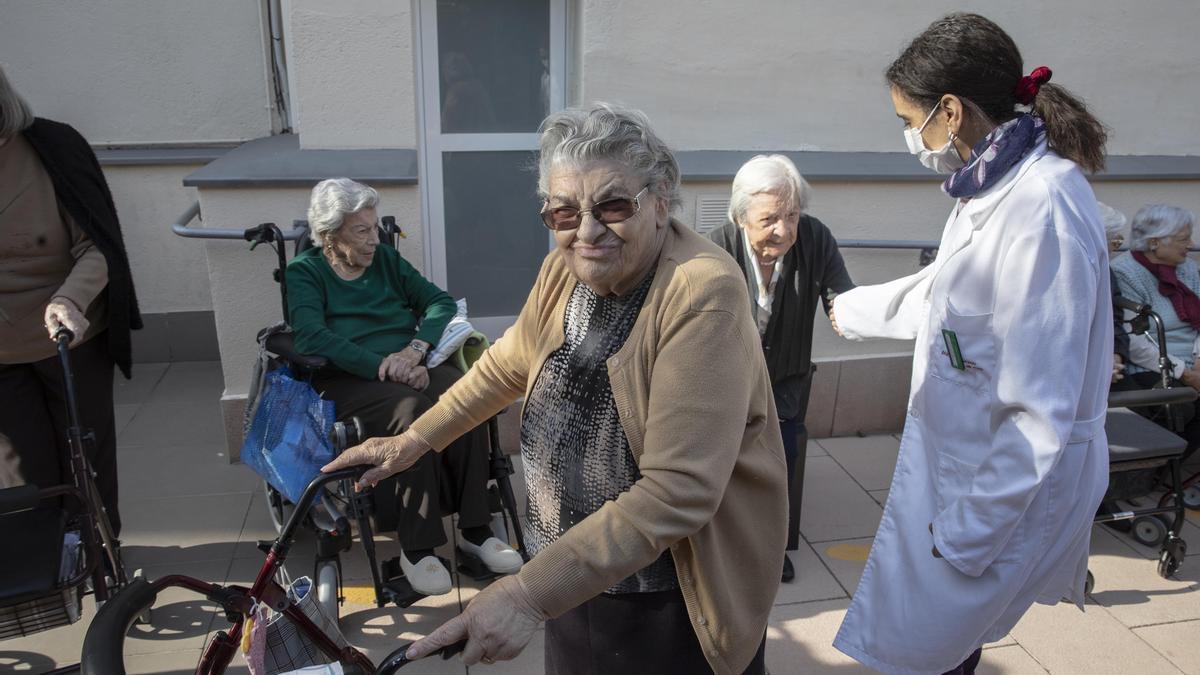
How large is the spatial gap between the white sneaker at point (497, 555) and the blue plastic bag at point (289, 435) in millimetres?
723

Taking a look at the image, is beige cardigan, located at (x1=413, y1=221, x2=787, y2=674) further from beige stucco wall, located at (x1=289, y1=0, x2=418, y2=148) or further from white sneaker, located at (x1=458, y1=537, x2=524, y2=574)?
beige stucco wall, located at (x1=289, y1=0, x2=418, y2=148)

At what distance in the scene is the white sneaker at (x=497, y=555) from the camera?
135 inches

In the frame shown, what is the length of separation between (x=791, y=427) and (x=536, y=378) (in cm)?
194

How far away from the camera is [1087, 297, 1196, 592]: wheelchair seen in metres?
3.55

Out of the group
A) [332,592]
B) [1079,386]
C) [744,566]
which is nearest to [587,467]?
[744,566]

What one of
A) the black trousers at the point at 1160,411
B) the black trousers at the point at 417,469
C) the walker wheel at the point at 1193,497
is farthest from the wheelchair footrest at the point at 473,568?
the walker wheel at the point at 1193,497

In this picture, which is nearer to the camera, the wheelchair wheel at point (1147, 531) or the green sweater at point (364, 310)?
the green sweater at point (364, 310)

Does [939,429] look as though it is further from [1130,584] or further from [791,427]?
[1130,584]

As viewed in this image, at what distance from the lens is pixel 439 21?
432 cm

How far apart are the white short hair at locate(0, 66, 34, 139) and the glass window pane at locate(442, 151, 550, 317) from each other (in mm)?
2003

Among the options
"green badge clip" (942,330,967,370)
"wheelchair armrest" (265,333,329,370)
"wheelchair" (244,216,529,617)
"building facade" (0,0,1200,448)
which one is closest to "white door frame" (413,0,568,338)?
"building facade" (0,0,1200,448)

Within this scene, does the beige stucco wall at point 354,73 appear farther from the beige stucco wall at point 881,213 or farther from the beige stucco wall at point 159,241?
the beige stucco wall at point 159,241

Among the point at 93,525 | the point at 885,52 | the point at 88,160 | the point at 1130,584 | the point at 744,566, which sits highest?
the point at 885,52

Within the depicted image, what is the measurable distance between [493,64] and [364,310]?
1.57 metres
